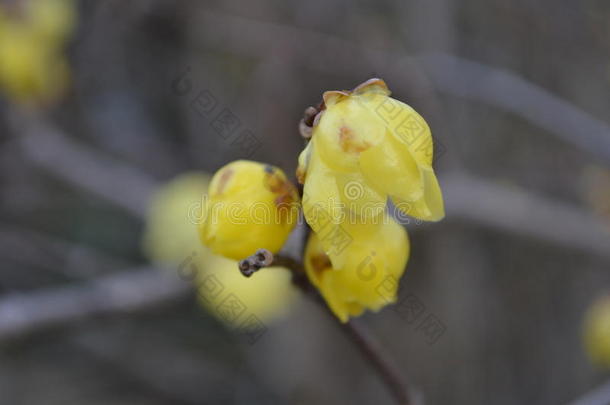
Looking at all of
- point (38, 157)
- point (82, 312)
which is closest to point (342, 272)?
point (82, 312)

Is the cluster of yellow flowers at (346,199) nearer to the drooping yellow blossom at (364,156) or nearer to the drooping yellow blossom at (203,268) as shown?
the drooping yellow blossom at (364,156)

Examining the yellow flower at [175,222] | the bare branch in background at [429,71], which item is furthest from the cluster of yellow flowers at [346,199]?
the bare branch in background at [429,71]

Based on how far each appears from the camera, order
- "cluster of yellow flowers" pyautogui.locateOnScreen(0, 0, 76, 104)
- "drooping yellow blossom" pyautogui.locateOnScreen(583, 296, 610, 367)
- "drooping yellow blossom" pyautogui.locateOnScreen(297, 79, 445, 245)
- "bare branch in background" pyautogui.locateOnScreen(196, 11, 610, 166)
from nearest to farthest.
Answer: "drooping yellow blossom" pyautogui.locateOnScreen(297, 79, 445, 245)
"drooping yellow blossom" pyautogui.locateOnScreen(583, 296, 610, 367)
"bare branch in background" pyautogui.locateOnScreen(196, 11, 610, 166)
"cluster of yellow flowers" pyautogui.locateOnScreen(0, 0, 76, 104)

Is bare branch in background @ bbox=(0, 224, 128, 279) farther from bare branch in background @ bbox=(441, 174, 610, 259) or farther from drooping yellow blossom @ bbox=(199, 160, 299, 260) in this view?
drooping yellow blossom @ bbox=(199, 160, 299, 260)

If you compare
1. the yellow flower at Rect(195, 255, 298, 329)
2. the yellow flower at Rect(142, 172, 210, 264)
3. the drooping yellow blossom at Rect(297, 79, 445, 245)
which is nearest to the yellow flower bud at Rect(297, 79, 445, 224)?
the drooping yellow blossom at Rect(297, 79, 445, 245)

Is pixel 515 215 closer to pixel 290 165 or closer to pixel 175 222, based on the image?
pixel 290 165

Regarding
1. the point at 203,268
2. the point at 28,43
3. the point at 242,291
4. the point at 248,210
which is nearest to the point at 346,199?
the point at 248,210
